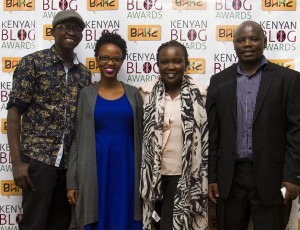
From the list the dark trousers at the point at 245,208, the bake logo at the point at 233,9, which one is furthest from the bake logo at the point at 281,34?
the dark trousers at the point at 245,208

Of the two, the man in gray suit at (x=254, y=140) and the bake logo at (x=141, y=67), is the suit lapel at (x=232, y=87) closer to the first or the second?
the man in gray suit at (x=254, y=140)

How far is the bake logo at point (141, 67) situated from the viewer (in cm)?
320

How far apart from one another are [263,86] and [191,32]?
0.94 metres

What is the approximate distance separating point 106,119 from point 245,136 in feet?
2.79

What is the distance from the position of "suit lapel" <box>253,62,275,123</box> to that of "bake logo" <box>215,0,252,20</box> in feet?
2.62

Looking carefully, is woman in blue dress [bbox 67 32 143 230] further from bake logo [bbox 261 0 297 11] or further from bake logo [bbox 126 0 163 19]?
bake logo [bbox 261 0 297 11]

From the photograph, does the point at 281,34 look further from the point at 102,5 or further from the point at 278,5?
the point at 102,5

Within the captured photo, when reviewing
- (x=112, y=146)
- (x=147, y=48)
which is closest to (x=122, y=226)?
(x=112, y=146)

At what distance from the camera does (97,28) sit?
3199mm

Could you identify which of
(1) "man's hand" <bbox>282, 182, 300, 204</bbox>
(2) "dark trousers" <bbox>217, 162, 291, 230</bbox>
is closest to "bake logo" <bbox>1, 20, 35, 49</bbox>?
(2) "dark trousers" <bbox>217, 162, 291, 230</bbox>

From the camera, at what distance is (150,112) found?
2.55 metres

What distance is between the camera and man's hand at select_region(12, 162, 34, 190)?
253 cm

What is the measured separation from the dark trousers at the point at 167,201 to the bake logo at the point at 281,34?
1.37m

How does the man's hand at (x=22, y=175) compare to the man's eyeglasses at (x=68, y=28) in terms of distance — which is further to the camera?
the man's eyeglasses at (x=68, y=28)
